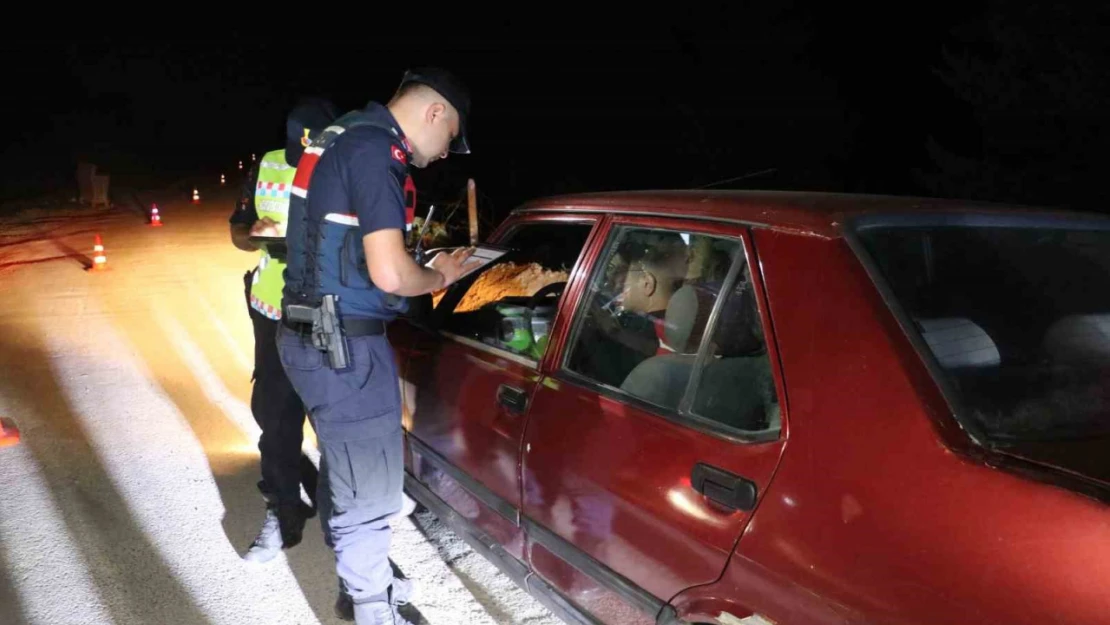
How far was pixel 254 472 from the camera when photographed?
4.21 m

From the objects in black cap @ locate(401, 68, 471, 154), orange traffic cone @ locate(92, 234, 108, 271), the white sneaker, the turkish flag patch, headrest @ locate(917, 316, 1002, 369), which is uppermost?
black cap @ locate(401, 68, 471, 154)

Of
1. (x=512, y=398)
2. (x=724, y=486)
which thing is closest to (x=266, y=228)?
(x=512, y=398)

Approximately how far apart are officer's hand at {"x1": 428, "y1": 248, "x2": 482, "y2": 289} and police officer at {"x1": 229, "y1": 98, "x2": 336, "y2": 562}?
877mm

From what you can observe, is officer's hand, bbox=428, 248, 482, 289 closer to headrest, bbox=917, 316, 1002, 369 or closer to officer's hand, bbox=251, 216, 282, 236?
officer's hand, bbox=251, 216, 282, 236

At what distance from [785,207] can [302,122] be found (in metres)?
1.95

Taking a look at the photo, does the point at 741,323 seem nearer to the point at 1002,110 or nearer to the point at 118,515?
the point at 118,515

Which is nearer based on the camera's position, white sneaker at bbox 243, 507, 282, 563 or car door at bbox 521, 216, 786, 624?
Answer: car door at bbox 521, 216, 786, 624

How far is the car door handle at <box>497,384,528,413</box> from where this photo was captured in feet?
8.25

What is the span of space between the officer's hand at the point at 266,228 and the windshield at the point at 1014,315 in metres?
2.20

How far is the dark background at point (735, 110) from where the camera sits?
12.4 m

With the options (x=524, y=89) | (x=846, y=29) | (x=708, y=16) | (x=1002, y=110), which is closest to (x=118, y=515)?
(x=1002, y=110)

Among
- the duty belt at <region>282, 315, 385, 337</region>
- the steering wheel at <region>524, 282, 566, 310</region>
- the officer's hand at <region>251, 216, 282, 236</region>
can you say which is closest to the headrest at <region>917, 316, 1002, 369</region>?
the duty belt at <region>282, 315, 385, 337</region>

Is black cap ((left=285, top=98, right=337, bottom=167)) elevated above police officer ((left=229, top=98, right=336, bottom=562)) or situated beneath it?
elevated above

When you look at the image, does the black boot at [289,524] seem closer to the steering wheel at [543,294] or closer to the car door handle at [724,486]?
the steering wheel at [543,294]
